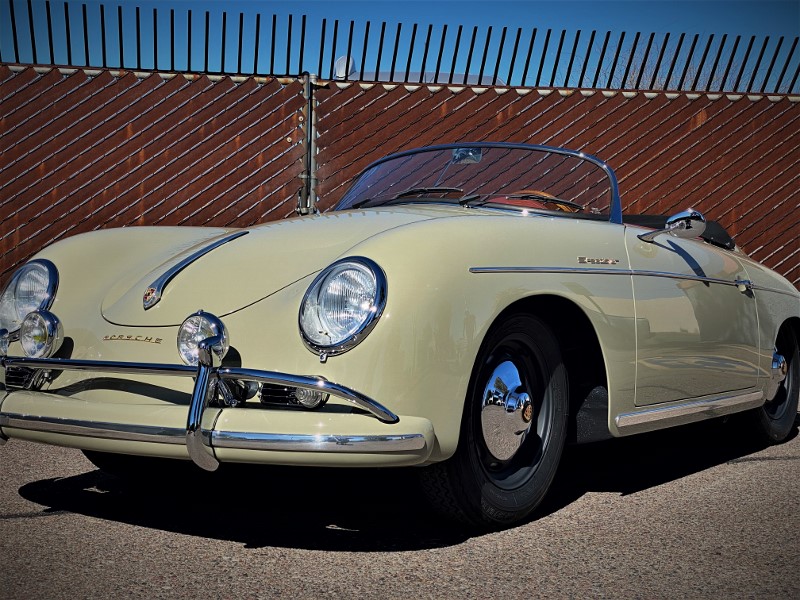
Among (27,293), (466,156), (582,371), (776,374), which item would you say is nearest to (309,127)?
(466,156)

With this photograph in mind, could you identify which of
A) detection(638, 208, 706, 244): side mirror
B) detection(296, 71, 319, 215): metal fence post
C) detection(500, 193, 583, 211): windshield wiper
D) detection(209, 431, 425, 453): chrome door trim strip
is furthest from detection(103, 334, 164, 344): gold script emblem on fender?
detection(296, 71, 319, 215): metal fence post

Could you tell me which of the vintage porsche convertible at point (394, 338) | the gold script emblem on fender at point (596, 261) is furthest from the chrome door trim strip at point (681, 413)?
the gold script emblem on fender at point (596, 261)

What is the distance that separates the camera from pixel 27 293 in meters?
3.14

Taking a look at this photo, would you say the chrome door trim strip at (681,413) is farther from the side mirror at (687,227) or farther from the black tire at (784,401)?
the side mirror at (687,227)

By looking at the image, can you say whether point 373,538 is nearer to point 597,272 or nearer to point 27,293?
point 597,272

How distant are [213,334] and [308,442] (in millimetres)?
436

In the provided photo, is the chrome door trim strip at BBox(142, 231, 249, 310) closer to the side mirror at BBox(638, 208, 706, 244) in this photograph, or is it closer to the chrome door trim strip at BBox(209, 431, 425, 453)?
the chrome door trim strip at BBox(209, 431, 425, 453)

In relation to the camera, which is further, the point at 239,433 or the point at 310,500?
the point at 310,500

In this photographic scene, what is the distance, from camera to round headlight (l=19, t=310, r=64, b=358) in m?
2.84

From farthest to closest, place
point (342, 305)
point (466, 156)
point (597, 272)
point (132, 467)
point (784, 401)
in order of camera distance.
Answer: point (784, 401) → point (466, 156) → point (132, 467) → point (597, 272) → point (342, 305)

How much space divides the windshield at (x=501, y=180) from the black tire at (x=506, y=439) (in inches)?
36.7

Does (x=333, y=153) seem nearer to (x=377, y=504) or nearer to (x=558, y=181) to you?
(x=558, y=181)

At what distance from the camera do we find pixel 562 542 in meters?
2.67

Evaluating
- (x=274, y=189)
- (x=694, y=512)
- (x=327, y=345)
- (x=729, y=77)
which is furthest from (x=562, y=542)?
(x=729, y=77)
